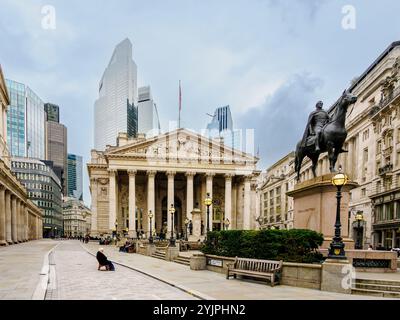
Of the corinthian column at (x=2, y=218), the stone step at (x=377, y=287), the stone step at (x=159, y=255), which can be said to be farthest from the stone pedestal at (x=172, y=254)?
the corinthian column at (x=2, y=218)

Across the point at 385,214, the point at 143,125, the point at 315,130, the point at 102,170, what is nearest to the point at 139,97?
the point at 143,125

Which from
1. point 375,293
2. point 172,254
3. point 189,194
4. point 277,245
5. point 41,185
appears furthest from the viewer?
point 41,185

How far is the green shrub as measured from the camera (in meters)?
14.3

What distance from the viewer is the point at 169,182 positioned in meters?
72.4

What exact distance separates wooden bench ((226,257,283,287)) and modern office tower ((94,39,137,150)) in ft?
351

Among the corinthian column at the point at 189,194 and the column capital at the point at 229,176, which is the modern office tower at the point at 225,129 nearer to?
the column capital at the point at 229,176

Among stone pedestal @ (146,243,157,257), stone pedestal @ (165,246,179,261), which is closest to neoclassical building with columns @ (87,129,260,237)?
stone pedestal @ (146,243,157,257)

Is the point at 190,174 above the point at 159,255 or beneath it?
above

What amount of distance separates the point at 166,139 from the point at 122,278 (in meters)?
60.2

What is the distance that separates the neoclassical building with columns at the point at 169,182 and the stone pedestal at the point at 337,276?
54784 millimetres

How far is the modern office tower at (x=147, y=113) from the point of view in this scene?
5142 inches

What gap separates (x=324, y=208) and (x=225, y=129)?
8474cm

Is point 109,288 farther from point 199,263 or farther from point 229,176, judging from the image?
point 229,176

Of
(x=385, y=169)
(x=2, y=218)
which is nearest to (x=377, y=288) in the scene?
(x=385, y=169)
